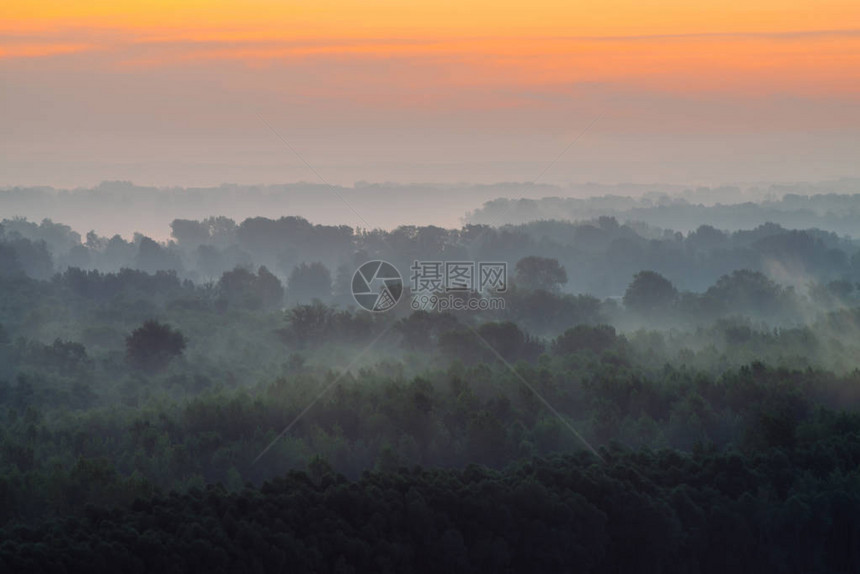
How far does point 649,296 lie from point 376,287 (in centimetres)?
1782

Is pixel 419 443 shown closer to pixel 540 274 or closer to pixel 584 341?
pixel 584 341

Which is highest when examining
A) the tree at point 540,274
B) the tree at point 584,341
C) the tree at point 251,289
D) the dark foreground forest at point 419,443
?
the tree at point 540,274

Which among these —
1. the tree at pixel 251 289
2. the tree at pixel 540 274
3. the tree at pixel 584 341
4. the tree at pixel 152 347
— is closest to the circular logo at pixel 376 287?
the tree at pixel 251 289

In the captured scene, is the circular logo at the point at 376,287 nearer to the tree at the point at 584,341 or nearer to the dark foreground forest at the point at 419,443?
the dark foreground forest at the point at 419,443

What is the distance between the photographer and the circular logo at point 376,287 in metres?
61.8

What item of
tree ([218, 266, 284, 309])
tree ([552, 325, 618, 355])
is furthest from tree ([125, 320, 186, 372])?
tree ([218, 266, 284, 309])

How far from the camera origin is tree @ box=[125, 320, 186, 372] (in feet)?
159

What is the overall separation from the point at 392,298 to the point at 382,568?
41.5 meters

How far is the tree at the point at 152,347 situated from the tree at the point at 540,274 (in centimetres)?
3643

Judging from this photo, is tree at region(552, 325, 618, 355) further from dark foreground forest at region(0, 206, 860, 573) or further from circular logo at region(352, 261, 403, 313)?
circular logo at region(352, 261, 403, 313)

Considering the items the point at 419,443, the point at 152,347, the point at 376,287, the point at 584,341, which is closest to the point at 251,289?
the point at 376,287

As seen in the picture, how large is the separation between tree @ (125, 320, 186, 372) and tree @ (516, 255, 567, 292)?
36.4m

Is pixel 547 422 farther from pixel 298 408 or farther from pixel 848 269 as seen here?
pixel 848 269

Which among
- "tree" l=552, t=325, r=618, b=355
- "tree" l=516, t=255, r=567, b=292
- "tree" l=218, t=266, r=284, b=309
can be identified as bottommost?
"tree" l=552, t=325, r=618, b=355
